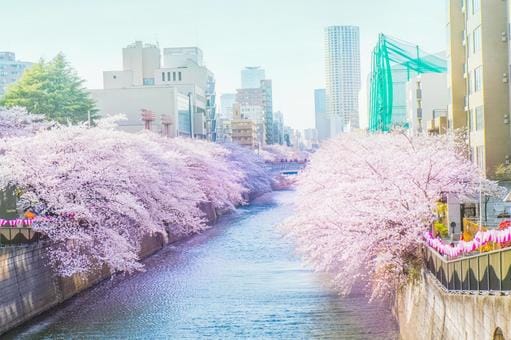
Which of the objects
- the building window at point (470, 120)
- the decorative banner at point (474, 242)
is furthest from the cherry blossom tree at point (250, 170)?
the decorative banner at point (474, 242)

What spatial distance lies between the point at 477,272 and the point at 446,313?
268cm

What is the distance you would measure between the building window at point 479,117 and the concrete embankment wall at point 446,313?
17.0 m

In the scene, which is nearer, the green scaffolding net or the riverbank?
the riverbank

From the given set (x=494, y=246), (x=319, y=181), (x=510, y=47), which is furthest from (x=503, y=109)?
(x=494, y=246)

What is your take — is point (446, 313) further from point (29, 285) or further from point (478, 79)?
point (478, 79)

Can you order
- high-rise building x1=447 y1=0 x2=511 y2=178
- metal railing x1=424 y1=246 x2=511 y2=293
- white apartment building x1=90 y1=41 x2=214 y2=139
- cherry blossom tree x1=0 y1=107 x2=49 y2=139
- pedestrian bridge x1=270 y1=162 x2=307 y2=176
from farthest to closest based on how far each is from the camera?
1. pedestrian bridge x1=270 y1=162 x2=307 y2=176
2. white apartment building x1=90 y1=41 x2=214 y2=139
3. cherry blossom tree x1=0 y1=107 x2=49 y2=139
4. high-rise building x1=447 y1=0 x2=511 y2=178
5. metal railing x1=424 y1=246 x2=511 y2=293

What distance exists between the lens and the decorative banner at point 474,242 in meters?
15.6

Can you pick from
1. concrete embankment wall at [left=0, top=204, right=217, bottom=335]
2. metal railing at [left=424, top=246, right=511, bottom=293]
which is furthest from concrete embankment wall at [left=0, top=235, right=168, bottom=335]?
metal railing at [left=424, top=246, right=511, bottom=293]

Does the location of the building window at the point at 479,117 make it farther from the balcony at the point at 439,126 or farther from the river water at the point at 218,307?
the river water at the point at 218,307

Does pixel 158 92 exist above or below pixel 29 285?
above

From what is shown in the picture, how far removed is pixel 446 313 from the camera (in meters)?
18.2

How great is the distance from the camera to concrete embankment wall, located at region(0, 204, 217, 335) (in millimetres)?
26812

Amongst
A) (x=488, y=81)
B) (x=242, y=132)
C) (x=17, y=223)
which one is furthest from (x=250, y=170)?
(x=17, y=223)

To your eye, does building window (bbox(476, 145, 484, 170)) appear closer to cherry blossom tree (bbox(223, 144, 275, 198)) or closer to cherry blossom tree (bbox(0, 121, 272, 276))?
cherry blossom tree (bbox(0, 121, 272, 276))
